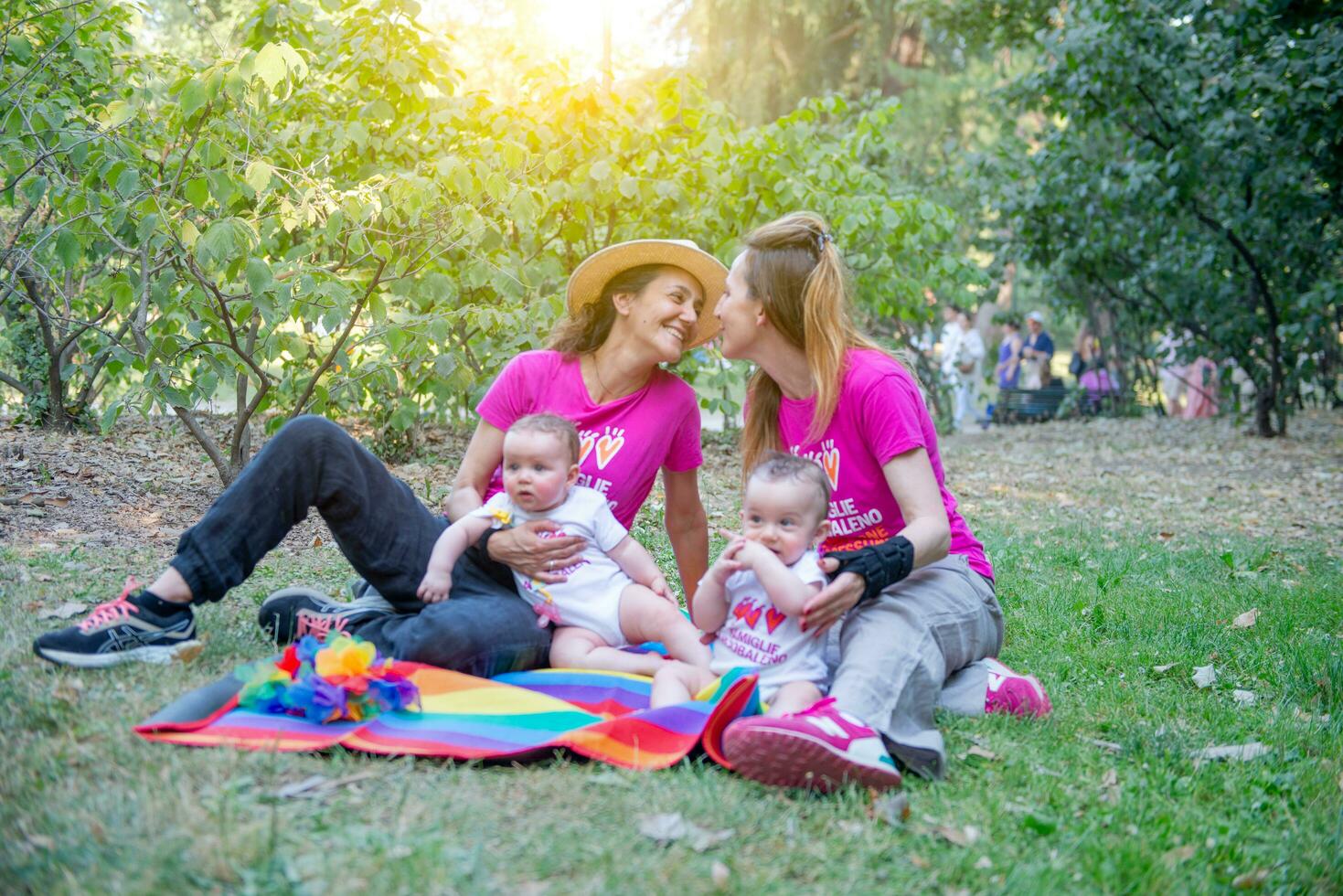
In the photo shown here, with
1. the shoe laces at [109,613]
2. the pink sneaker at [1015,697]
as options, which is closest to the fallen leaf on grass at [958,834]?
the pink sneaker at [1015,697]

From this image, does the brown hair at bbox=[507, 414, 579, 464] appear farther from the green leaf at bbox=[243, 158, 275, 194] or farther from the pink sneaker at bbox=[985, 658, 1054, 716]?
the green leaf at bbox=[243, 158, 275, 194]

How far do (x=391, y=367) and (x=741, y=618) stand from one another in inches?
123

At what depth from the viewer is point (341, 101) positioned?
6.89 m

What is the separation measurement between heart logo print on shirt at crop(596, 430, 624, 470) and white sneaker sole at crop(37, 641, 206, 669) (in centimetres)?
132

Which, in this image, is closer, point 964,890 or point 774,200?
point 964,890

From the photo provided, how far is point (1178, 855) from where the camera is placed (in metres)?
2.54

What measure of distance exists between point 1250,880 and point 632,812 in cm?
132

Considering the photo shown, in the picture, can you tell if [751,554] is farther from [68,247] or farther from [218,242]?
[68,247]

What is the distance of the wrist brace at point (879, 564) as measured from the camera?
308cm

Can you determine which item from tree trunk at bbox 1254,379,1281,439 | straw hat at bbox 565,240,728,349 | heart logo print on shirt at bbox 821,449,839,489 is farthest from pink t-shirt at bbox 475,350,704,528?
tree trunk at bbox 1254,379,1281,439

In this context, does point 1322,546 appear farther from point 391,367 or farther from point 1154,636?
point 391,367

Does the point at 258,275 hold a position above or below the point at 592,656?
above

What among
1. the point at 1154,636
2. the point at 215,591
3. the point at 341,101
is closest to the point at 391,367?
the point at 341,101

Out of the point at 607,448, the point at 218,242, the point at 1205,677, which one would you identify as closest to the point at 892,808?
the point at 607,448
